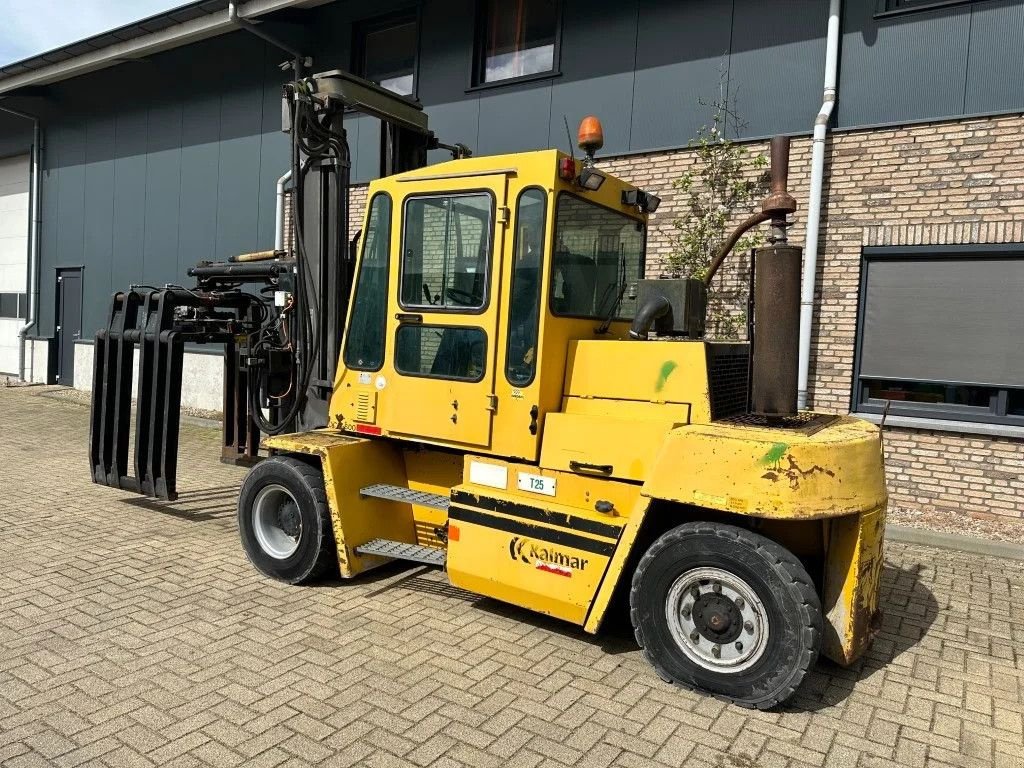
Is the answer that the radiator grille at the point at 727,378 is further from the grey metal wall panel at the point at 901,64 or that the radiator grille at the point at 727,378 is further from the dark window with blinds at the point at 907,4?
the dark window with blinds at the point at 907,4

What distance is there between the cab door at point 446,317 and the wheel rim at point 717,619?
1415 mm

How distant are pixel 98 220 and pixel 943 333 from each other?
52.1ft

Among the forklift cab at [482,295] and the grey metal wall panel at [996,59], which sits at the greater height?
the grey metal wall panel at [996,59]

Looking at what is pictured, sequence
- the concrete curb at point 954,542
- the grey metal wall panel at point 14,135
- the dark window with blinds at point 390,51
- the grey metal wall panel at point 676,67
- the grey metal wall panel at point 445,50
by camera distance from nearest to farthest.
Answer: the concrete curb at point 954,542
the grey metal wall panel at point 676,67
the grey metal wall panel at point 445,50
the dark window with blinds at point 390,51
the grey metal wall panel at point 14,135

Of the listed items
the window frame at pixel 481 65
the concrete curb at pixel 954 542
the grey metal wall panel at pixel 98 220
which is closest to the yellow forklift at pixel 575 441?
the concrete curb at pixel 954 542

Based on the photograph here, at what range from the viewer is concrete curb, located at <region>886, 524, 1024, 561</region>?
20.8 ft

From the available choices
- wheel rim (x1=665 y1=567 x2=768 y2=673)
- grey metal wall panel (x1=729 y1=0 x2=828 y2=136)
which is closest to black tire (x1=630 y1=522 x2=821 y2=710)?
wheel rim (x1=665 y1=567 x2=768 y2=673)

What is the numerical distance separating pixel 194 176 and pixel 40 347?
6.65 m

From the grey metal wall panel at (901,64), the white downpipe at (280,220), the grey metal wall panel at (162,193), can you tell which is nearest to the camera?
the grey metal wall panel at (901,64)

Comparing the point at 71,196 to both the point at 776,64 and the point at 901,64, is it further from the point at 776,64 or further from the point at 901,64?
the point at 901,64

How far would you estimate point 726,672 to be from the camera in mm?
3617

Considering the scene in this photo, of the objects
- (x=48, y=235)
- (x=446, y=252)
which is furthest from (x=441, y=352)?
(x=48, y=235)

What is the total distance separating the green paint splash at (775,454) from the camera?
11.4 ft

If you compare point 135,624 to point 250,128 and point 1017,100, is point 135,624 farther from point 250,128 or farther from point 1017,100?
point 250,128
